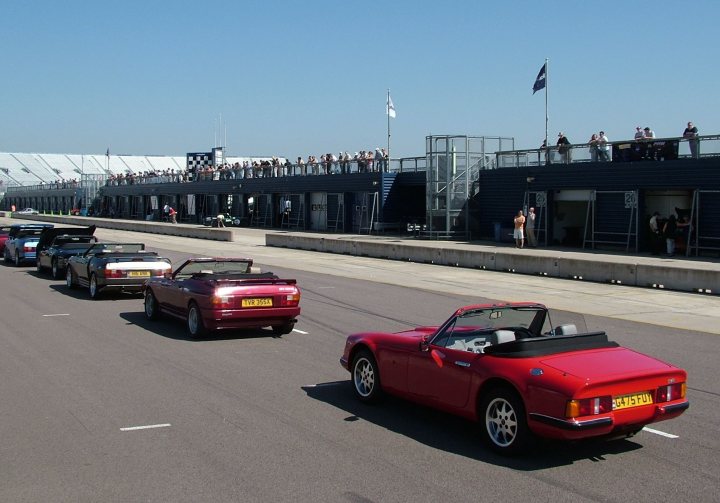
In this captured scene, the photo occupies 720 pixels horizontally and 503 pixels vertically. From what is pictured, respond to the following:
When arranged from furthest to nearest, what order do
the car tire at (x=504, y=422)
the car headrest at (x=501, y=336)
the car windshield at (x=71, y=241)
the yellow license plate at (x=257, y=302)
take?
1. the car windshield at (x=71, y=241)
2. the yellow license plate at (x=257, y=302)
3. the car headrest at (x=501, y=336)
4. the car tire at (x=504, y=422)

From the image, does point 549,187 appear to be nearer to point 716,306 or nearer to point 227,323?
point 716,306

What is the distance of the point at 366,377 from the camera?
8578 millimetres

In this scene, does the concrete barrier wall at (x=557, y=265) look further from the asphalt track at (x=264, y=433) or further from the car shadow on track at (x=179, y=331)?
the car shadow on track at (x=179, y=331)

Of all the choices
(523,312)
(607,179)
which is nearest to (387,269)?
(607,179)

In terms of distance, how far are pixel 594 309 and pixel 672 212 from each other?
48.7 feet

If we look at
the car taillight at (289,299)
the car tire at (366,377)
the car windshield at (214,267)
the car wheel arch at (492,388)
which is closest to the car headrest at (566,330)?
the car wheel arch at (492,388)

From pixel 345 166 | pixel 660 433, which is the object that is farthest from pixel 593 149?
pixel 660 433

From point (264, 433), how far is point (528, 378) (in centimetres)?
246

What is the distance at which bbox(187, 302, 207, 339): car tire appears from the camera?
41.4 feet

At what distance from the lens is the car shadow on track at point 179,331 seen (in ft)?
42.6

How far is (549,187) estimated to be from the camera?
110 ft

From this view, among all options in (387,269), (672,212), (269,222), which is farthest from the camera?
(269,222)

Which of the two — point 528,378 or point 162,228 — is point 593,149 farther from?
point 162,228

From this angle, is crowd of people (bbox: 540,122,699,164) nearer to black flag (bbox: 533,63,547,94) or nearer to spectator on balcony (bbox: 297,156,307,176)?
black flag (bbox: 533,63,547,94)
